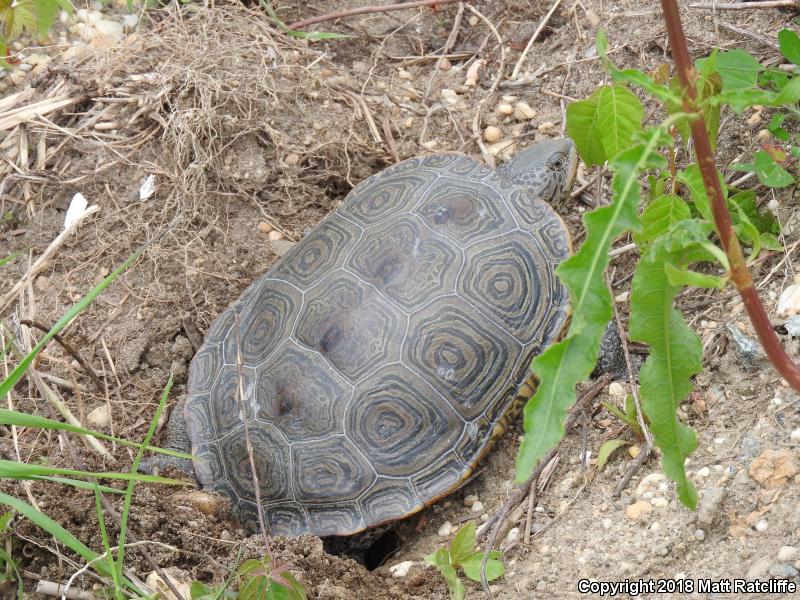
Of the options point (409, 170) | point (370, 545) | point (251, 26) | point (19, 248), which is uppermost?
point (251, 26)

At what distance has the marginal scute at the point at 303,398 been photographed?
2672 millimetres

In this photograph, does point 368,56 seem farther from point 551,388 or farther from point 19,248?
point 551,388

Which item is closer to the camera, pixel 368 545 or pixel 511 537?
pixel 511 537

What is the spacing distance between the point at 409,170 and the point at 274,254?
2.37ft

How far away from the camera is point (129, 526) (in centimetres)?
235

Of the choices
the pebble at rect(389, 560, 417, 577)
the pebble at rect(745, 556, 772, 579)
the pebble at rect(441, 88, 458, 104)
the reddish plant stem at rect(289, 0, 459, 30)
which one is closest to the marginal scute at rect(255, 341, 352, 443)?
the pebble at rect(389, 560, 417, 577)

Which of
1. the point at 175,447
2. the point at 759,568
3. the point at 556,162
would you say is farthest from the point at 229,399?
the point at 759,568

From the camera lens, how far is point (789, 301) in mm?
2268

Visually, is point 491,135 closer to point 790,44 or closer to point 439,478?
point 790,44

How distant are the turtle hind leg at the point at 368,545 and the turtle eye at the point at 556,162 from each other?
1.59m

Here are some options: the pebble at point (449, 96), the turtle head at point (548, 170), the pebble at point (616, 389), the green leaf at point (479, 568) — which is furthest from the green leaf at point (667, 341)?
the pebble at point (449, 96)

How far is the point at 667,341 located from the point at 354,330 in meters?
1.40

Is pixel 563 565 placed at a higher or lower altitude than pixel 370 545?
higher

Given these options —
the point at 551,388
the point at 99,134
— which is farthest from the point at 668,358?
the point at 99,134
